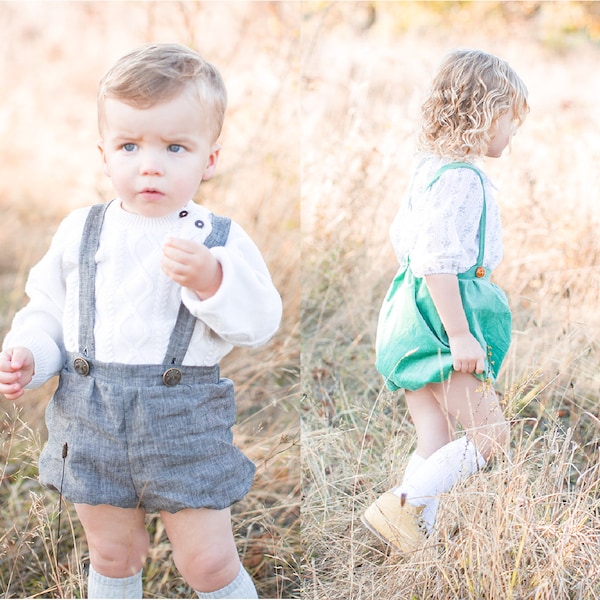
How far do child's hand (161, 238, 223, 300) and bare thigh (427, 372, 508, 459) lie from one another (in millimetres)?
629

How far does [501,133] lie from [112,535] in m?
1.24

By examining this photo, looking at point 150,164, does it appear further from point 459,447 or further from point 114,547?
point 459,447

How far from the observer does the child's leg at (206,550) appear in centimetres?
168

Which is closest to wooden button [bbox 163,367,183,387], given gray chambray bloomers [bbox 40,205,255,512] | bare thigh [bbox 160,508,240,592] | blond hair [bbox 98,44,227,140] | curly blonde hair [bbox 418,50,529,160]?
gray chambray bloomers [bbox 40,205,255,512]

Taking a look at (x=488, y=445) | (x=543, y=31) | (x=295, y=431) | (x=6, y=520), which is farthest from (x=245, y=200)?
(x=543, y=31)

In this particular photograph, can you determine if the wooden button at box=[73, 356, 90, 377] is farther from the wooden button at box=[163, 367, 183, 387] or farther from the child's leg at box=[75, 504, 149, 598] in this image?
the child's leg at box=[75, 504, 149, 598]

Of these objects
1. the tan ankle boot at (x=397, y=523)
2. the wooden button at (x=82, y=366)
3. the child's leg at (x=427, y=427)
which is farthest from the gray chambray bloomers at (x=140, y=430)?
the child's leg at (x=427, y=427)

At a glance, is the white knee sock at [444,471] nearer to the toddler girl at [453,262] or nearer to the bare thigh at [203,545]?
the toddler girl at [453,262]

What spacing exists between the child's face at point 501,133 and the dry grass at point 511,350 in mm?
520

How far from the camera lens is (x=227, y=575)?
1.72 meters

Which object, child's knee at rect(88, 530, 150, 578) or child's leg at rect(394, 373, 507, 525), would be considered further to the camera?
child's leg at rect(394, 373, 507, 525)

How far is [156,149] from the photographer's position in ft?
5.21

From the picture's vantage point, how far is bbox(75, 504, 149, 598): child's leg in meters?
1.72

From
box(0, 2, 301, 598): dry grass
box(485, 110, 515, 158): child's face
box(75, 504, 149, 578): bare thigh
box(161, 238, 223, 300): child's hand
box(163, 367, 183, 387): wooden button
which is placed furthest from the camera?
box(0, 2, 301, 598): dry grass
